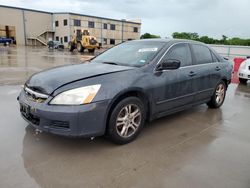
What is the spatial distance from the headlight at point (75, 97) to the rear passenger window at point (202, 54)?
2545 mm

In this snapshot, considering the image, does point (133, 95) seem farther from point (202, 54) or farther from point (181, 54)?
point (202, 54)

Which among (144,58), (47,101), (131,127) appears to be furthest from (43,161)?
(144,58)

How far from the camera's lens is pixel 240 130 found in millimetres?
3992

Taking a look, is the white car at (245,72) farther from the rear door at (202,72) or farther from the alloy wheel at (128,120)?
the alloy wheel at (128,120)

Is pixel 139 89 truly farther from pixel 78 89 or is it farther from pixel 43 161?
pixel 43 161

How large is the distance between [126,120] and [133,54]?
128cm

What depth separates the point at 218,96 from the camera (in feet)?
17.0

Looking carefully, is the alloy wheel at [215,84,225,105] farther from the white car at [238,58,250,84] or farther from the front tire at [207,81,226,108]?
the white car at [238,58,250,84]

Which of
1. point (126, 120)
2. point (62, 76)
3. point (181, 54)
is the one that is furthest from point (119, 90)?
point (181, 54)

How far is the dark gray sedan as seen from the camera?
279 cm

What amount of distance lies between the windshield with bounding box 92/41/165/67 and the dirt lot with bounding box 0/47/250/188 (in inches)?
47.6

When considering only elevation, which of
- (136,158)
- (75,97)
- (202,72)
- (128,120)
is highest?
(202,72)

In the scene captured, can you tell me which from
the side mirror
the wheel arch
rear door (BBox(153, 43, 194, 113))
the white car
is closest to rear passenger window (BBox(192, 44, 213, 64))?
rear door (BBox(153, 43, 194, 113))

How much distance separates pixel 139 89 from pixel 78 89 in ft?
2.97
